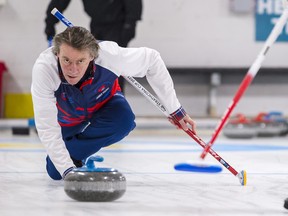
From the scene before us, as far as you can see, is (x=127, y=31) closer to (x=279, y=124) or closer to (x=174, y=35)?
(x=279, y=124)

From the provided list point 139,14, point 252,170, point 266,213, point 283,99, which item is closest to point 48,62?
point 266,213

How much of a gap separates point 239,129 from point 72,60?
11.5ft

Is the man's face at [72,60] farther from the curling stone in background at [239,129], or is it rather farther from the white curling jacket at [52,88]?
the curling stone in background at [239,129]

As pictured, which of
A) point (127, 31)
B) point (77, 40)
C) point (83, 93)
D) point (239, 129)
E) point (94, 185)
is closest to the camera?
point (94, 185)

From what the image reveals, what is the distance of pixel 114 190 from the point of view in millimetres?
1813

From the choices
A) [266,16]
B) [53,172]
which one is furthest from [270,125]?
[53,172]

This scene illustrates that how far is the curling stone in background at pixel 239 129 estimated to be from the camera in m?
5.30

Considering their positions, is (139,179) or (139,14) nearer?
(139,179)

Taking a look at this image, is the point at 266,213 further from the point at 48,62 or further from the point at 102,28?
the point at 102,28

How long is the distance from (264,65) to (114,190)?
5.22 m

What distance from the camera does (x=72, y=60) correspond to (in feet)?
6.46

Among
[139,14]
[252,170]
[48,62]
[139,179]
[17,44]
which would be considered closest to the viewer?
[48,62]

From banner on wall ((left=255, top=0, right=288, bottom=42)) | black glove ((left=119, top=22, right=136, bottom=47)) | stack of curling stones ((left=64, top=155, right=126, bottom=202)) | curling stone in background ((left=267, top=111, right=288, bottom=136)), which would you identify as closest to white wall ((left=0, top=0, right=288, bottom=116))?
banner on wall ((left=255, top=0, right=288, bottom=42))

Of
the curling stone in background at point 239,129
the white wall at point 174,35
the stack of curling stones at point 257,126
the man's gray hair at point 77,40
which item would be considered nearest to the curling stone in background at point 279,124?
the stack of curling stones at point 257,126
